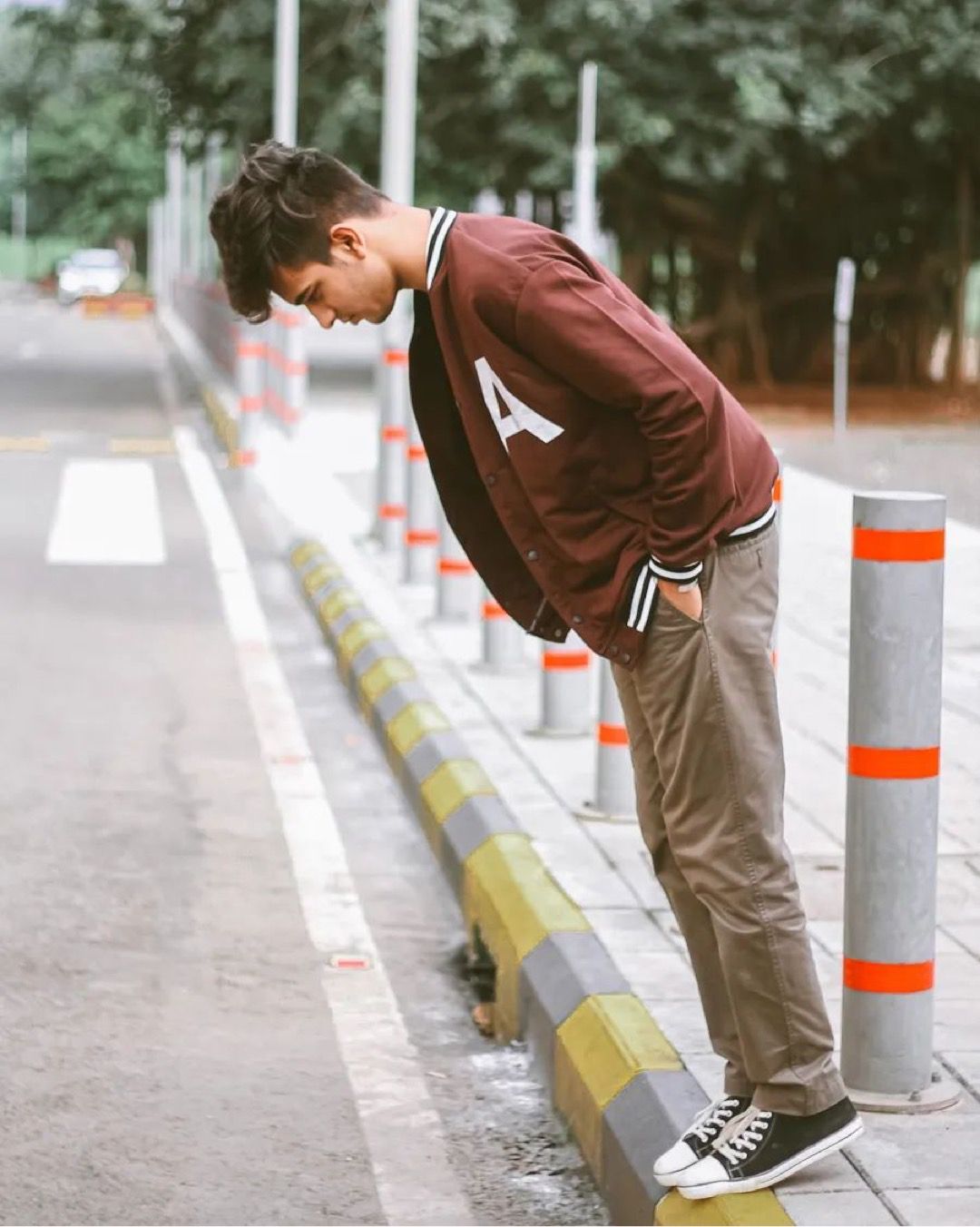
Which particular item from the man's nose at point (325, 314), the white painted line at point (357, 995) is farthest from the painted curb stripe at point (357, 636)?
the man's nose at point (325, 314)

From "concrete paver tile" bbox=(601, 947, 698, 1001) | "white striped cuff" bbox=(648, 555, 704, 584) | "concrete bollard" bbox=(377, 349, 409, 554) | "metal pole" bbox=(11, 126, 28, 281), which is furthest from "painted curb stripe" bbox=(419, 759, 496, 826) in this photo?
"metal pole" bbox=(11, 126, 28, 281)

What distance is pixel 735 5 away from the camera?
81.5 feet

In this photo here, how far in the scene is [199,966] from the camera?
220 inches

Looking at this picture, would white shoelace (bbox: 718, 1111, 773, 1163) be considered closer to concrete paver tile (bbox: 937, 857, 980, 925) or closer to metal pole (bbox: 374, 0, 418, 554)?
concrete paver tile (bbox: 937, 857, 980, 925)

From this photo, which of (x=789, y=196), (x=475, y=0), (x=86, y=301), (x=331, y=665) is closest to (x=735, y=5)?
(x=475, y=0)

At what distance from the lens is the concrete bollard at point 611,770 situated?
633cm

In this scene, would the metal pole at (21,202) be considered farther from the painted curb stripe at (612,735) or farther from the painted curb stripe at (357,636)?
the painted curb stripe at (612,735)

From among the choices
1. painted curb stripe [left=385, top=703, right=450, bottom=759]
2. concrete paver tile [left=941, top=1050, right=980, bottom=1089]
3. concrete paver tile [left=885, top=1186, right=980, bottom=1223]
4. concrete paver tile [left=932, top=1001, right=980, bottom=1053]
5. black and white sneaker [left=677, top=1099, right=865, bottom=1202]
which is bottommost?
painted curb stripe [left=385, top=703, right=450, bottom=759]

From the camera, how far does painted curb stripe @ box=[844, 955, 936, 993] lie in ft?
13.9

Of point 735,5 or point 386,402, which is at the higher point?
point 735,5

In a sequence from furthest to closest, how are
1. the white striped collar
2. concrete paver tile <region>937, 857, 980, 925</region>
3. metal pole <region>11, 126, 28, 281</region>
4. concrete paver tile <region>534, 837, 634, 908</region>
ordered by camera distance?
metal pole <region>11, 126, 28, 281</region> < concrete paver tile <region>534, 837, 634, 908</region> < concrete paver tile <region>937, 857, 980, 925</region> < the white striped collar

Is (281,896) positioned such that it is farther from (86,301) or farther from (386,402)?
(86,301)

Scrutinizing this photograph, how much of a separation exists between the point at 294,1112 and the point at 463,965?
118cm

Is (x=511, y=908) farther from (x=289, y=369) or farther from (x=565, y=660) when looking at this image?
(x=289, y=369)
